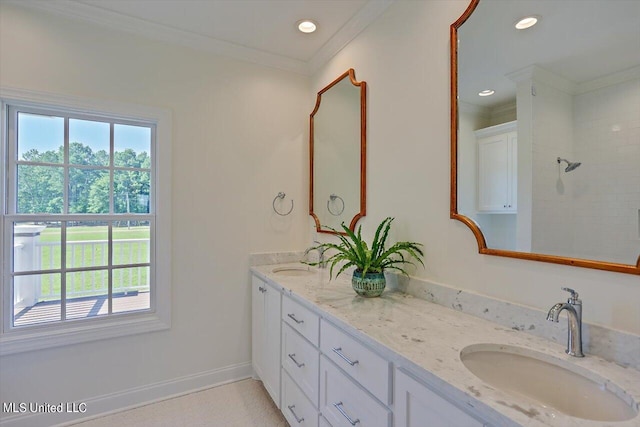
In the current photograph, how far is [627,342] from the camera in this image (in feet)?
3.07

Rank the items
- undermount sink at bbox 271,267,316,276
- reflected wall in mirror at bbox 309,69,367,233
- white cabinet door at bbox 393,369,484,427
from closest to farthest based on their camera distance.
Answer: white cabinet door at bbox 393,369,484,427, reflected wall in mirror at bbox 309,69,367,233, undermount sink at bbox 271,267,316,276

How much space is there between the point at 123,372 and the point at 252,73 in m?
2.38

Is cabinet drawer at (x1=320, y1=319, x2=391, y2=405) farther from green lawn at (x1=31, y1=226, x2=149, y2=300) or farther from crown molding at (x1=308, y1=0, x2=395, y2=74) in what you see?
crown molding at (x1=308, y1=0, x2=395, y2=74)

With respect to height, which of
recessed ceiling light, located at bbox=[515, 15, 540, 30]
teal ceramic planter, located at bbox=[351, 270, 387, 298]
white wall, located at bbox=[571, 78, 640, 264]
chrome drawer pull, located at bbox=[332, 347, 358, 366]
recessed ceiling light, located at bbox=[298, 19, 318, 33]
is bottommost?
chrome drawer pull, located at bbox=[332, 347, 358, 366]

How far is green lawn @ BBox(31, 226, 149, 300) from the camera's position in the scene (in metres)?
2.02

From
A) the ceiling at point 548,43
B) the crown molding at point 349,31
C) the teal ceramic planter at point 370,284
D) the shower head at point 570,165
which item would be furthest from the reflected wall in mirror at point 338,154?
the shower head at point 570,165

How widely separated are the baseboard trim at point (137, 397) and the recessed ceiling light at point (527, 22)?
2.68 meters

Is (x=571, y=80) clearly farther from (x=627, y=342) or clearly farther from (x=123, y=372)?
(x=123, y=372)

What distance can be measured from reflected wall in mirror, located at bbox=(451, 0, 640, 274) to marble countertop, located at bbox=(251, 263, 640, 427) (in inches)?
12.2

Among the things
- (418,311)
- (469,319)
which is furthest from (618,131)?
(418,311)

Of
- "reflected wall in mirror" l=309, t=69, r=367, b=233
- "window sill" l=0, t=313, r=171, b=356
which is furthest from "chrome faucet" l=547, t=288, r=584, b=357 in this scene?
"window sill" l=0, t=313, r=171, b=356

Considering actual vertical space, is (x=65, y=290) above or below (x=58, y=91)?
below

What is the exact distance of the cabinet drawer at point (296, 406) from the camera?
1554mm

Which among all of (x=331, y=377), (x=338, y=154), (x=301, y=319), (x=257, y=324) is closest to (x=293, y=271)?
(x=257, y=324)
